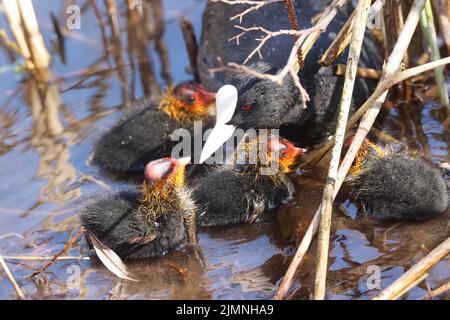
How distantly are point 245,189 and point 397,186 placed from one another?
2.38 ft

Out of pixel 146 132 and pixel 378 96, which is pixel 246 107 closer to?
pixel 146 132

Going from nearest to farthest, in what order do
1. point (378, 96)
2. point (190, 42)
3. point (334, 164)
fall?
point (334, 164) < point (378, 96) < point (190, 42)

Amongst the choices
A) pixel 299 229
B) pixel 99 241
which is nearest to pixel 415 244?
pixel 299 229

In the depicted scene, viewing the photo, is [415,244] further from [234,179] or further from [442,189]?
[234,179]

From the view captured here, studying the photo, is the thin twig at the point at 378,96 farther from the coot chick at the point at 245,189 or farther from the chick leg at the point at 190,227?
the chick leg at the point at 190,227

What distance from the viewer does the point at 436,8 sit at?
4.33 m

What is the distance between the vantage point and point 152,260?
11.2ft

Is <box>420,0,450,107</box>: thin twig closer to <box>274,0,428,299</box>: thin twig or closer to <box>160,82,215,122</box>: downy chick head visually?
<box>274,0,428,299</box>: thin twig

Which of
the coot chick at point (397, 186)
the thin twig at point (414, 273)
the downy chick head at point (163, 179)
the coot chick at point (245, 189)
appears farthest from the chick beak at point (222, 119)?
the thin twig at point (414, 273)

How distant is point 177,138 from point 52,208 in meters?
0.82

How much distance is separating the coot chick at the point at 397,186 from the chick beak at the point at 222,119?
0.74 m

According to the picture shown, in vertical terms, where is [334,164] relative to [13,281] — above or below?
above

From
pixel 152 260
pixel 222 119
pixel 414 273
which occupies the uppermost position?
pixel 222 119

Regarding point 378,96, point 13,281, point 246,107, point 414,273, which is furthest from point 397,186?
point 13,281
